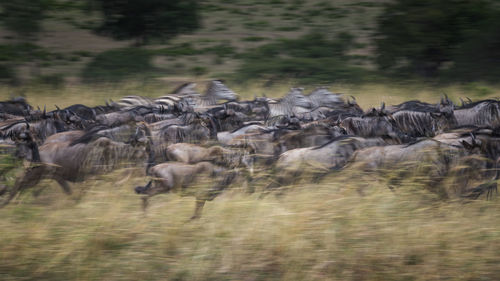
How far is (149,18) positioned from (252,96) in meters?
11.1

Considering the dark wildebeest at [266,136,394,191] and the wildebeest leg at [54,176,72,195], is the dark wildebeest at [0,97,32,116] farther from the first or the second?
the dark wildebeest at [266,136,394,191]

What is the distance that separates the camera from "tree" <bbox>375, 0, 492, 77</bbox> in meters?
18.3

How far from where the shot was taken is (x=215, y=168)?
4547mm

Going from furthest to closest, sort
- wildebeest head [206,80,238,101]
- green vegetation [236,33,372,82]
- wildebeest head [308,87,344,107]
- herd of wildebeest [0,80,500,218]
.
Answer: green vegetation [236,33,372,82]
wildebeest head [206,80,238,101]
wildebeest head [308,87,344,107]
herd of wildebeest [0,80,500,218]

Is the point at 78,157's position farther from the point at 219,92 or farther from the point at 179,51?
the point at 179,51

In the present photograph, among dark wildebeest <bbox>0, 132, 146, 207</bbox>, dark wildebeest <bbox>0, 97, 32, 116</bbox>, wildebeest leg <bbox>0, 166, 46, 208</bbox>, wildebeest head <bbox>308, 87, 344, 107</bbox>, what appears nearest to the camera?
wildebeest leg <bbox>0, 166, 46, 208</bbox>

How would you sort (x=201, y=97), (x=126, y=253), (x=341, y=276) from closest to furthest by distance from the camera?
(x=341, y=276) → (x=126, y=253) → (x=201, y=97)

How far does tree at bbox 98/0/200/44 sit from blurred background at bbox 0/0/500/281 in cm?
6

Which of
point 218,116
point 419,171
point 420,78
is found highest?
point 419,171

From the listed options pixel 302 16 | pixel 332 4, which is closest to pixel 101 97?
pixel 302 16

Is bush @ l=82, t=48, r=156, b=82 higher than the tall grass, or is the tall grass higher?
the tall grass

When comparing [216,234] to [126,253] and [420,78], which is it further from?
[420,78]

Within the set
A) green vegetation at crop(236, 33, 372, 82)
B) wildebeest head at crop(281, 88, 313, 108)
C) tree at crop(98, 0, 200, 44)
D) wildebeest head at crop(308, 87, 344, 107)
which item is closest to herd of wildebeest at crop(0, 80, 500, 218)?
wildebeest head at crop(281, 88, 313, 108)

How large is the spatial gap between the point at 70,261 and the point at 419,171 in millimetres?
2730
